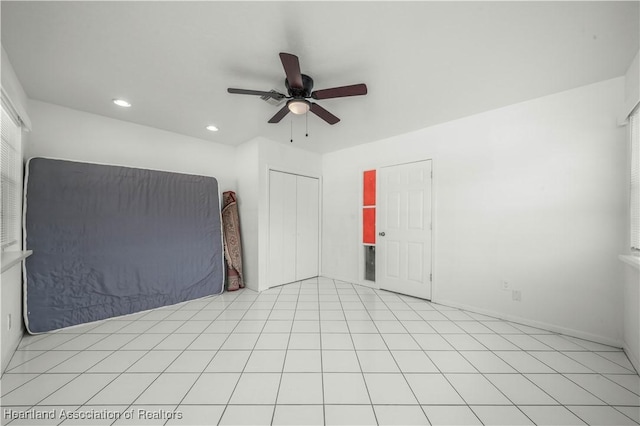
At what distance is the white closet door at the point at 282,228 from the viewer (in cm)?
383

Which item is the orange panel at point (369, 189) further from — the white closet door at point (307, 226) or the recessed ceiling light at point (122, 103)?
the recessed ceiling light at point (122, 103)

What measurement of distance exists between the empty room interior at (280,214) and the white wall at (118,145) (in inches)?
0.9

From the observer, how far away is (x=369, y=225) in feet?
13.0

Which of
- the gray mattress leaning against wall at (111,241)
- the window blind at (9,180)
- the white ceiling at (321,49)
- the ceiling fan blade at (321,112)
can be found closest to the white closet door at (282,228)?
the gray mattress leaning against wall at (111,241)

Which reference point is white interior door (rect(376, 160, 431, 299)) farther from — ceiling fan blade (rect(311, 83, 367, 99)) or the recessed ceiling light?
the recessed ceiling light

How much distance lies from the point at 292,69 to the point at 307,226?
3031 mm

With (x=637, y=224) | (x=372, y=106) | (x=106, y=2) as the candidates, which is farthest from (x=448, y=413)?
(x=106, y=2)

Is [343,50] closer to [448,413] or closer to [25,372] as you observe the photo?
[448,413]

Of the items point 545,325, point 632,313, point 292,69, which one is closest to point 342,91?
point 292,69

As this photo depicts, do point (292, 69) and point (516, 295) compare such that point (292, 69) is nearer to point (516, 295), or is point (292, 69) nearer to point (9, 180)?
point (9, 180)

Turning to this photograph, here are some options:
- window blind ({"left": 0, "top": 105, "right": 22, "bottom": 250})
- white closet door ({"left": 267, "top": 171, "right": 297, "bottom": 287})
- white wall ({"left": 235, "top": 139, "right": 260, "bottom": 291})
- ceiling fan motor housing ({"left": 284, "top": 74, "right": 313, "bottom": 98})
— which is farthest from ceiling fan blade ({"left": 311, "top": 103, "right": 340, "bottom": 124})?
window blind ({"left": 0, "top": 105, "right": 22, "bottom": 250})

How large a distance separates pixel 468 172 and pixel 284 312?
3015 millimetres

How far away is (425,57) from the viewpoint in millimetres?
1862

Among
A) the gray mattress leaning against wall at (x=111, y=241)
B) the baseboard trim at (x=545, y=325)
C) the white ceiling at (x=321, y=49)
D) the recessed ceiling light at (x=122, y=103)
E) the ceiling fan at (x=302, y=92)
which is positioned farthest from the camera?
the recessed ceiling light at (x=122, y=103)
